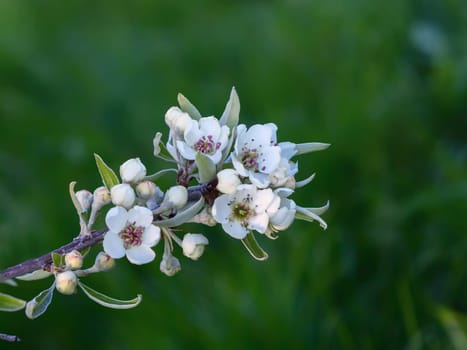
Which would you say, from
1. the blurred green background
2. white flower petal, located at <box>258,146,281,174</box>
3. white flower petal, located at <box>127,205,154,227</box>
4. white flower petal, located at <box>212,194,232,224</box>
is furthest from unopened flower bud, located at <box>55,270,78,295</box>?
the blurred green background

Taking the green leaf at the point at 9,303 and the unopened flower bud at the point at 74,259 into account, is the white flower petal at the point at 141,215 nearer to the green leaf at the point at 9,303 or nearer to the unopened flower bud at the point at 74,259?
the unopened flower bud at the point at 74,259

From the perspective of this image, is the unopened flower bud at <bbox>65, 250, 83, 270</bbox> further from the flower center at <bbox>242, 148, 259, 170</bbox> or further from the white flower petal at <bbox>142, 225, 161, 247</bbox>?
the flower center at <bbox>242, 148, 259, 170</bbox>

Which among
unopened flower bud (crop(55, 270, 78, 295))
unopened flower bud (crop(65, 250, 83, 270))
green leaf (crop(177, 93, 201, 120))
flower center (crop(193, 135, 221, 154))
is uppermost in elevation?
green leaf (crop(177, 93, 201, 120))

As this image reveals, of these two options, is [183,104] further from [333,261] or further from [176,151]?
[333,261]

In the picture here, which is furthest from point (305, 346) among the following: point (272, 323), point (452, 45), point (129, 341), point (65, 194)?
point (452, 45)

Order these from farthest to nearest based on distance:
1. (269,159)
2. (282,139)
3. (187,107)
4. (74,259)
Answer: (282,139) → (187,107) → (269,159) → (74,259)

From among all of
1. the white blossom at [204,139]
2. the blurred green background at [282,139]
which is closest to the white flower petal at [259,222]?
the white blossom at [204,139]

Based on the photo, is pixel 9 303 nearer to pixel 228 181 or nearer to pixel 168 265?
pixel 168 265

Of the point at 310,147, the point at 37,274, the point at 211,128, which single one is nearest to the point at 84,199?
the point at 37,274
